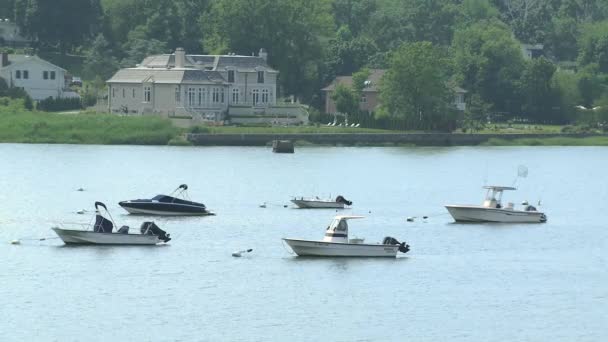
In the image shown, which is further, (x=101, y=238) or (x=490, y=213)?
(x=490, y=213)

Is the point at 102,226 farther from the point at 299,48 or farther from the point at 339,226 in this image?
the point at 299,48

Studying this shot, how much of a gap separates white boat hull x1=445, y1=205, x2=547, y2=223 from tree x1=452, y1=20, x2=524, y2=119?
9459 cm

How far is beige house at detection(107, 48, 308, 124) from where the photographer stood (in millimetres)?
162875

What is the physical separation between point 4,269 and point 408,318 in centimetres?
1684

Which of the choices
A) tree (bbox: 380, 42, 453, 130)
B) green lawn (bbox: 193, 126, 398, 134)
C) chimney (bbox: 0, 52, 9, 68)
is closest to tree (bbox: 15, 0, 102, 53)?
chimney (bbox: 0, 52, 9, 68)

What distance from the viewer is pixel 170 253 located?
70.9 metres

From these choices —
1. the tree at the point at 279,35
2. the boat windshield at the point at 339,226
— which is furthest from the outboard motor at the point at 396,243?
the tree at the point at 279,35

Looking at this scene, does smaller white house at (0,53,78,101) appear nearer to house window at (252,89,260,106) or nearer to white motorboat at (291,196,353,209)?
house window at (252,89,260,106)

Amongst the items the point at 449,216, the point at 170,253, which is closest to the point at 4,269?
the point at 170,253

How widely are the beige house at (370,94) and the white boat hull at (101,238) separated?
10422cm

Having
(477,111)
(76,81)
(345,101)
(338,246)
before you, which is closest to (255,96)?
(345,101)

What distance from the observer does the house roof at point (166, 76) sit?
534 ft

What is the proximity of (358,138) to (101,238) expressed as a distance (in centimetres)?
8772

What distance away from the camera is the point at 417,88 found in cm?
16562
